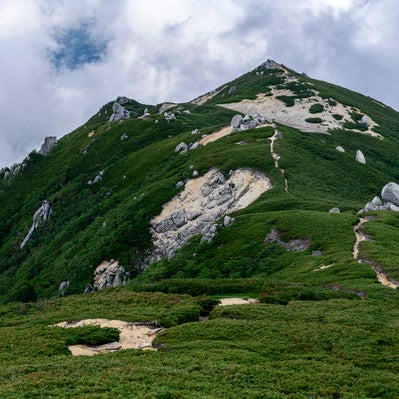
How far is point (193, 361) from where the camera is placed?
2531cm

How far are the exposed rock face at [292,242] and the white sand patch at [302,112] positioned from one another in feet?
322

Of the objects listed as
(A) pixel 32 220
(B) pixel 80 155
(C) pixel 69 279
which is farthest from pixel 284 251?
(B) pixel 80 155

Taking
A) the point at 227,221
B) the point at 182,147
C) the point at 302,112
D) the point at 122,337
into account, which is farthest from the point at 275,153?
the point at 302,112

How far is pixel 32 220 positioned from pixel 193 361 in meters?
113

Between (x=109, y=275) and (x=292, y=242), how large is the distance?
34625 mm

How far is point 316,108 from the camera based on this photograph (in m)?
177

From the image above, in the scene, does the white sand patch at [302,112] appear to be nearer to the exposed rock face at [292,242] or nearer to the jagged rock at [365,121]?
the jagged rock at [365,121]

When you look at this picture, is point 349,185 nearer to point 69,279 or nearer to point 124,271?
point 124,271

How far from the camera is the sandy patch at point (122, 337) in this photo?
30.3 meters

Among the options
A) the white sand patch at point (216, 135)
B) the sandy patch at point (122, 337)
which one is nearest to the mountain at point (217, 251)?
the white sand patch at point (216, 135)

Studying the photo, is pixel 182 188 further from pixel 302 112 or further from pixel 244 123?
pixel 302 112

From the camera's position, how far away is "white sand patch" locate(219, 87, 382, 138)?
6411 inches

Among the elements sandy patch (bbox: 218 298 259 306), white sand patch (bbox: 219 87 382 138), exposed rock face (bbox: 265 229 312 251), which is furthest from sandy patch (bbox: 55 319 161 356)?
white sand patch (bbox: 219 87 382 138)

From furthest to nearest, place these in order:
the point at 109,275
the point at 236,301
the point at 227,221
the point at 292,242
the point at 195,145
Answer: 1. the point at 195,145
2. the point at 109,275
3. the point at 227,221
4. the point at 292,242
5. the point at 236,301
